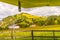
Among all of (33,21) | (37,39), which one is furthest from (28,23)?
(37,39)

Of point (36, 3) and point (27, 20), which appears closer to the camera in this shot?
point (27, 20)

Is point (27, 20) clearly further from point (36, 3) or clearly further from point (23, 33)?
point (36, 3)

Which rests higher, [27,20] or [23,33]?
[27,20]

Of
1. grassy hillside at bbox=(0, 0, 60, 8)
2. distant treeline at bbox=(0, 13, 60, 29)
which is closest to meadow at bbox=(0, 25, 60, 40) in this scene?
distant treeline at bbox=(0, 13, 60, 29)

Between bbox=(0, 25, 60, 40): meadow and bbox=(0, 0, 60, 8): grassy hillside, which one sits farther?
bbox=(0, 0, 60, 8): grassy hillside

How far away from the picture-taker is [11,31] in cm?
689

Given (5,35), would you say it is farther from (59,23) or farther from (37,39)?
(59,23)

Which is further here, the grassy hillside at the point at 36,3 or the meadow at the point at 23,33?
the grassy hillside at the point at 36,3

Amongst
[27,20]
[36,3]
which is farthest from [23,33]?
[36,3]

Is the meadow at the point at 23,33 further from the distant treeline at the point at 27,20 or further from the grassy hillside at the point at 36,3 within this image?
the grassy hillside at the point at 36,3

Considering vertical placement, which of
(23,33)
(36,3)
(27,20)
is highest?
(36,3)

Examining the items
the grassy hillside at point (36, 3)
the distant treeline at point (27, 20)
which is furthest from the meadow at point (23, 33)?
the grassy hillside at point (36, 3)

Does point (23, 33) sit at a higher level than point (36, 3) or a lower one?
lower

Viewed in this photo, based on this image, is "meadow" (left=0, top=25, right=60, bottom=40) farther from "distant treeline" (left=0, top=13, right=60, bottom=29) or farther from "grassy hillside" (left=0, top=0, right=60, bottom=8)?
"grassy hillside" (left=0, top=0, right=60, bottom=8)
